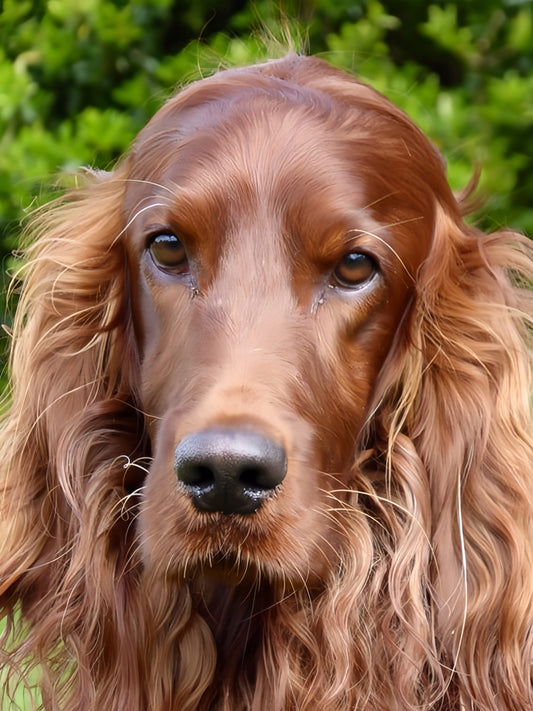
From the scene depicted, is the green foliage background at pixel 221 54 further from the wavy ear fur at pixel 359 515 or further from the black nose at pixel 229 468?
the black nose at pixel 229 468

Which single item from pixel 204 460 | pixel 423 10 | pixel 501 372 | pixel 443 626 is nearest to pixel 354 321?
pixel 501 372

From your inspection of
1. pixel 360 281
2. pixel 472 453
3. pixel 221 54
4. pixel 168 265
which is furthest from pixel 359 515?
pixel 221 54

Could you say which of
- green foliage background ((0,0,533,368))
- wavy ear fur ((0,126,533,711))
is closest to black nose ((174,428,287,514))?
wavy ear fur ((0,126,533,711))

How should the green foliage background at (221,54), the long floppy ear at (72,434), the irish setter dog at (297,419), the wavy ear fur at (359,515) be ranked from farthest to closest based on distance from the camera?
1. the green foliage background at (221,54)
2. the long floppy ear at (72,434)
3. the wavy ear fur at (359,515)
4. the irish setter dog at (297,419)

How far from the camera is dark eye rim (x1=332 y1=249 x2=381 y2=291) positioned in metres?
2.06

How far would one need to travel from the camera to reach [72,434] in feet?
7.51

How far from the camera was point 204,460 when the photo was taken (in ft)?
5.77

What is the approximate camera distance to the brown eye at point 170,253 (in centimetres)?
211

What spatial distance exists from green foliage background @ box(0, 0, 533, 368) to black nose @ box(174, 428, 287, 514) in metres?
2.20

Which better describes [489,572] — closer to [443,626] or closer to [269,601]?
[443,626]

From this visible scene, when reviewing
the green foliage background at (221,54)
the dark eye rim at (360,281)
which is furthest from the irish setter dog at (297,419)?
A: the green foliage background at (221,54)

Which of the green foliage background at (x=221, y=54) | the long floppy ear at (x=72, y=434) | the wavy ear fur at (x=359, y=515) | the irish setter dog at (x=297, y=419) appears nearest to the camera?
the irish setter dog at (x=297, y=419)

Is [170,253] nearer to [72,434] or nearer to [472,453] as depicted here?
[72,434]

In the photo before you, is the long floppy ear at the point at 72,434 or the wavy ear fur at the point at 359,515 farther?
the long floppy ear at the point at 72,434
